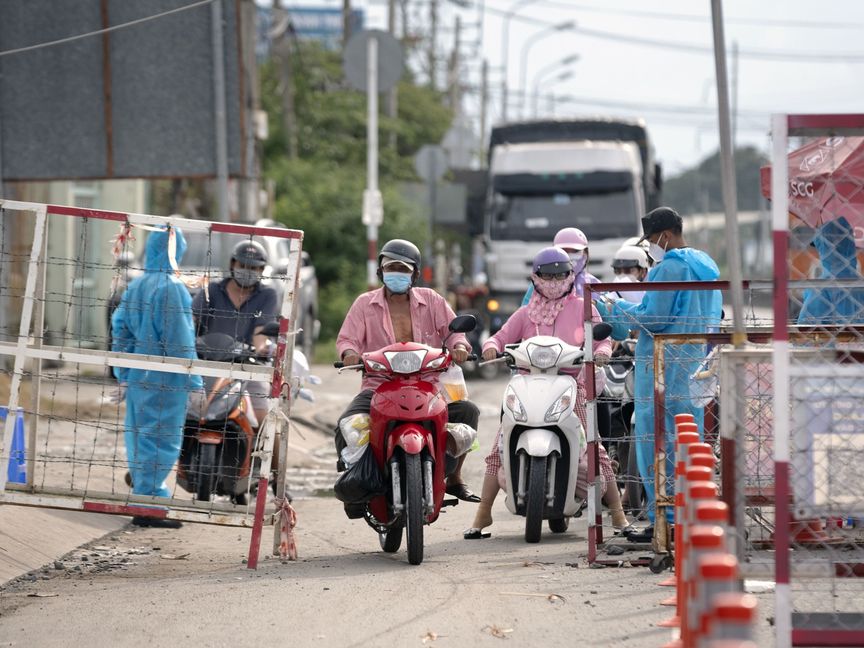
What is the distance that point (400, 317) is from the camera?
873cm

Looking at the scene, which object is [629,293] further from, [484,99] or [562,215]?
[484,99]

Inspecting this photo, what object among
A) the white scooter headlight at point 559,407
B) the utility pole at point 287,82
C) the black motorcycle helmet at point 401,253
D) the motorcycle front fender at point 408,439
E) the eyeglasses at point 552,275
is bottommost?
the motorcycle front fender at point 408,439

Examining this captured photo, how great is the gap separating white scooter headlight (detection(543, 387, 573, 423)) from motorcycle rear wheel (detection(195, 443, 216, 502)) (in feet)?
7.28

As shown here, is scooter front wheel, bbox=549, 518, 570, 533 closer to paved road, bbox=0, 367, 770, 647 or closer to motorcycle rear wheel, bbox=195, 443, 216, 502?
paved road, bbox=0, 367, 770, 647

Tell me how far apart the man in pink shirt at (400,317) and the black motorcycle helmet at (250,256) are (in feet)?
4.41

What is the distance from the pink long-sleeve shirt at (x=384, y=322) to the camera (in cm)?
863

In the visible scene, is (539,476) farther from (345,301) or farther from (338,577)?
(345,301)

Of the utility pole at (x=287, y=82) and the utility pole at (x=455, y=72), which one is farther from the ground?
the utility pole at (x=455, y=72)

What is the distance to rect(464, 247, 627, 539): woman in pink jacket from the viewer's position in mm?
9047

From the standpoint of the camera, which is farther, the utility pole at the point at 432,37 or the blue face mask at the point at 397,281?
the utility pole at the point at 432,37

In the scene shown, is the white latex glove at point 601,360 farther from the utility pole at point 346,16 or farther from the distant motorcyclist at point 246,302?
the utility pole at point 346,16

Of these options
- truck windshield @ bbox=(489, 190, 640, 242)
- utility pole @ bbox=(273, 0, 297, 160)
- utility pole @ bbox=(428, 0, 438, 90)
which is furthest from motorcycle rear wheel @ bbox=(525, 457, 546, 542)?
utility pole @ bbox=(428, 0, 438, 90)

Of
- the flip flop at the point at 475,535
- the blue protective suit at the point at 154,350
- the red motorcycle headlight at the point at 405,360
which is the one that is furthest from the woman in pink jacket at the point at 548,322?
the blue protective suit at the point at 154,350

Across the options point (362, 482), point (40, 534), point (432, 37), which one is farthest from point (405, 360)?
point (432, 37)
